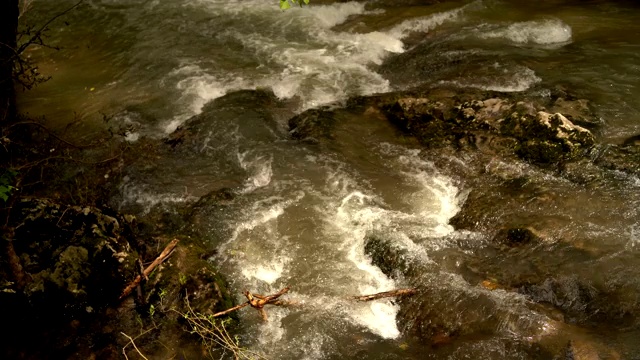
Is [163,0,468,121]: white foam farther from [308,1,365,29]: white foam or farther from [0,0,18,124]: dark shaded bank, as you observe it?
[0,0,18,124]: dark shaded bank

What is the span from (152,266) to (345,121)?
12.4 ft

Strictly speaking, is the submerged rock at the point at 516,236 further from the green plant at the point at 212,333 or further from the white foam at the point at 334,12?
the white foam at the point at 334,12

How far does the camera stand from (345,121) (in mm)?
6828

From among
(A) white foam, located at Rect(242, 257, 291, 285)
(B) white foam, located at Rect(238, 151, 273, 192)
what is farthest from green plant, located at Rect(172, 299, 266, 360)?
(B) white foam, located at Rect(238, 151, 273, 192)

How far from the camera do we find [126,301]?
4070 mm

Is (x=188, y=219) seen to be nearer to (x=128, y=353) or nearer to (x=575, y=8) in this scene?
(x=128, y=353)

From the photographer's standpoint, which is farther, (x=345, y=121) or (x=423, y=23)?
(x=423, y=23)

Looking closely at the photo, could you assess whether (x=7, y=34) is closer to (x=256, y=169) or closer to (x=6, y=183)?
(x=6, y=183)

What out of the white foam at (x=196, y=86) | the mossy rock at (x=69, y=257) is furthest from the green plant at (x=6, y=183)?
the white foam at (x=196, y=86)

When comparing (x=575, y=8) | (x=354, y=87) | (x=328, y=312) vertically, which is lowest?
(x=328, y=312)

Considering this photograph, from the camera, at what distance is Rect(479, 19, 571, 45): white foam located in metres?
8.20

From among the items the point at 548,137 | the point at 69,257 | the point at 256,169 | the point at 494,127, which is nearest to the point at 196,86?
the point at 256,169

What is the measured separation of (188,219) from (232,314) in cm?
168

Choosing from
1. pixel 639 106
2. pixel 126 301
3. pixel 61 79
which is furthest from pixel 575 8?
pixel 61 79
